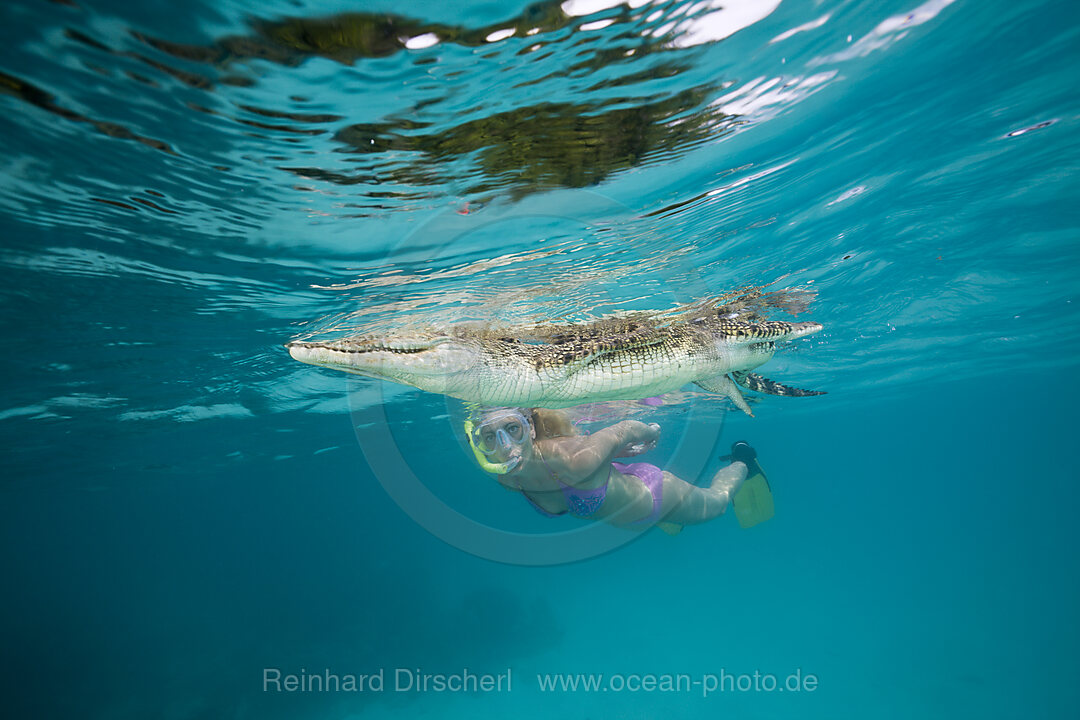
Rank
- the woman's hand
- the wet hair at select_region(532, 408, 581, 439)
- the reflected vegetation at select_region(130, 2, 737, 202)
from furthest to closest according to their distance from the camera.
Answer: the woman's hand, the wet hair at select_region(532, 408, 581, 439), the reflected vegetation at select_region(130, 2, 737, 202)

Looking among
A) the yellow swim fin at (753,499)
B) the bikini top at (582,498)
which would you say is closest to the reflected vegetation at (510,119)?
the bikini top at (582,498)

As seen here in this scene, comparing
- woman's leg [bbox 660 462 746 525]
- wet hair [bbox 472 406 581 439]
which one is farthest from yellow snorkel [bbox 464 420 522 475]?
woman's leg [bbox 660 462 746 525]

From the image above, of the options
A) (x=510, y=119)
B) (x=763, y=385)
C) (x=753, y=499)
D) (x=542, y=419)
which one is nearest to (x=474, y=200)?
(x=510, y=119)

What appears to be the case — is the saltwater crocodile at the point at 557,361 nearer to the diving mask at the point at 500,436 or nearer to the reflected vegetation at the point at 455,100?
the diving mask at the point at 500,436

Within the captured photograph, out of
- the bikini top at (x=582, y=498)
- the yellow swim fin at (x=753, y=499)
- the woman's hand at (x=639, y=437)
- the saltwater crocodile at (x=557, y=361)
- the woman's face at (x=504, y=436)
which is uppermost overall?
the saltwater crocodile at (x=557, y=361)

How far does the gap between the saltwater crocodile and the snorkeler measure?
1.12 metres

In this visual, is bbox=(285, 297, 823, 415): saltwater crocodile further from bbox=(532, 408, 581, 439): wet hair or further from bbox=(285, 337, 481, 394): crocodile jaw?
bbox=(532, 408, 581, 439): wet hair

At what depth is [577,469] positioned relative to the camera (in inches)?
259

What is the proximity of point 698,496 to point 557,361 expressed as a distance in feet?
20.0

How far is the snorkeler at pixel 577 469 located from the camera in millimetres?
6293

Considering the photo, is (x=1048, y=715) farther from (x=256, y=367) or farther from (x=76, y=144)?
(x=76, y=144)

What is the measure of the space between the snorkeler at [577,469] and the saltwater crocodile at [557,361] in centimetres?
112

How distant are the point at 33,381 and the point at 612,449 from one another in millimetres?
13330

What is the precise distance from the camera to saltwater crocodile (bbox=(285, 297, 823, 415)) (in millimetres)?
3438
